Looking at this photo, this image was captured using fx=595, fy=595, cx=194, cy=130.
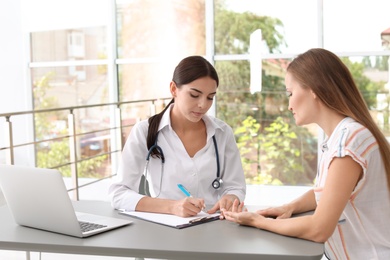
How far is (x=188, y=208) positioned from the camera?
1837mm

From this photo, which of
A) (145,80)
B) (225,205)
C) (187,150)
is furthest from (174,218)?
(145,80)

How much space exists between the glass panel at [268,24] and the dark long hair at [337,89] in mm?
4002

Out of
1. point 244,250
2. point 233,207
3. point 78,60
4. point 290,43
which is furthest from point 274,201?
point 244,250

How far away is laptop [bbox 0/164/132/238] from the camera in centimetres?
162

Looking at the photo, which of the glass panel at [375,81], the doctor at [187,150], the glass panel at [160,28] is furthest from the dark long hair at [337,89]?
the glass panel at [160,28]

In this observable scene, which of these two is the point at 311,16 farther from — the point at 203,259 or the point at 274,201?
the point at 203,259

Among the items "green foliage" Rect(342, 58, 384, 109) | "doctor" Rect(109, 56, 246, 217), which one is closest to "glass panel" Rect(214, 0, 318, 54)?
"green foliage" Rect(342, 58, 384, 109)

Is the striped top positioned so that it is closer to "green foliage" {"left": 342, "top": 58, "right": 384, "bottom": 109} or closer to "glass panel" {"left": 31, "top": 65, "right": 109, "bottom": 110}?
"green foliage" {"left": 342, "top": 58, "right": 384, "bottom": 109}

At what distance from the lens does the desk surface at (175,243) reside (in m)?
Answer: 1.47

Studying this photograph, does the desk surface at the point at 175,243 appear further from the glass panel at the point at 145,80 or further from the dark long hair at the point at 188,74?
the glass panel at the point at 145,80

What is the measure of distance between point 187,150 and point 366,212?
2.65 feet

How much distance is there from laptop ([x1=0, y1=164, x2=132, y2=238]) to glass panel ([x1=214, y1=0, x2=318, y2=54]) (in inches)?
161

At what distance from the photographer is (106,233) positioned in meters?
1.67

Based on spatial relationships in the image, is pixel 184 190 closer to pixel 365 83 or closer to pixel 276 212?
pixel 276 212
